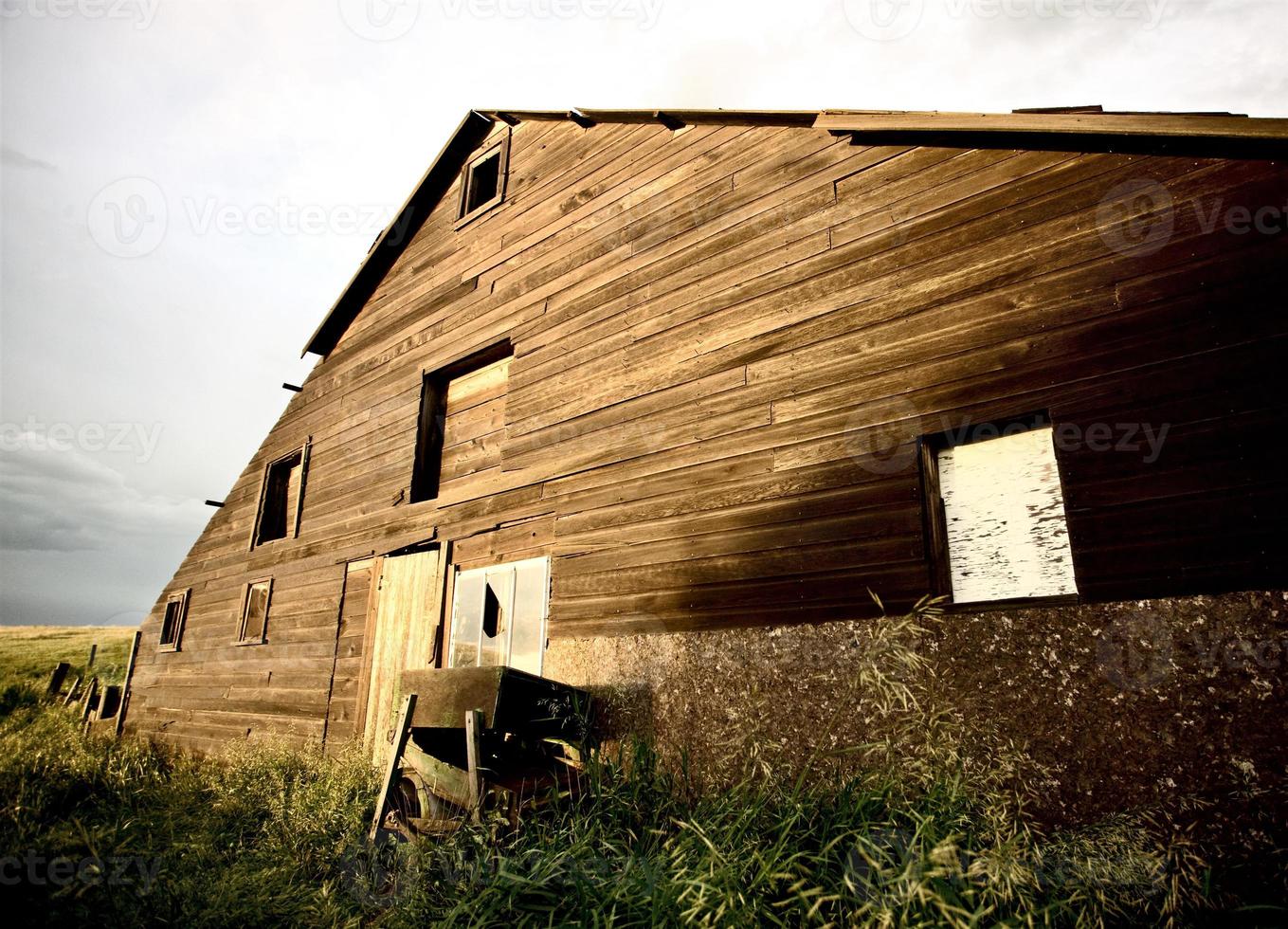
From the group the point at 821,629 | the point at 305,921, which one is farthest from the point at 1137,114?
the point at 305,921

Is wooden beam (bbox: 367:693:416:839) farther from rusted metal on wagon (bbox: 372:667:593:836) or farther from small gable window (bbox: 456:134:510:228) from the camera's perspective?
small gable window (bbox: 456:134:510:228)

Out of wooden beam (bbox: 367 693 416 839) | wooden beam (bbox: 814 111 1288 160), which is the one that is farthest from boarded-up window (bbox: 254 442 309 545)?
wooden beam (bbox: 814 111 1288 160)

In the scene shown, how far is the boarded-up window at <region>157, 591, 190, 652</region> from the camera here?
1402 cm

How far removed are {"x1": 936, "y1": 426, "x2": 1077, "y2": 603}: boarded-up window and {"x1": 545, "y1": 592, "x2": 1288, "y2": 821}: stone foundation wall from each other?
0.26 meters

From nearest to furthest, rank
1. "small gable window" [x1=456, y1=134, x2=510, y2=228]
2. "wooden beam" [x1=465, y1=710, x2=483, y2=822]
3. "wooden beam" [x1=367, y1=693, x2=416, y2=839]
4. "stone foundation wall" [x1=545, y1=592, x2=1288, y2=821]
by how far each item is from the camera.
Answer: "stone foundation wall" [x1=545, y1=592, x2=1288, y2=821], "wooden beam" [x1=465, y1=710, x2=483, y2=822], "wooden beam" [x1=367, y1=693, x2=416, y2=839], "small gable window" [x1=456, y1=134, x2=510, y2=228]

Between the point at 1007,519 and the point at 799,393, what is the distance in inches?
71.7

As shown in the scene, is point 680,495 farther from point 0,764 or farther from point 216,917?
point 0,764

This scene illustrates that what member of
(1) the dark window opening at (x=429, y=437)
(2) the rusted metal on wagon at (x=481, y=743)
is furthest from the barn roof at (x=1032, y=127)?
(2) the rusted metal on wagon at (x=481, y=743)

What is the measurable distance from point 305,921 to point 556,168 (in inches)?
312

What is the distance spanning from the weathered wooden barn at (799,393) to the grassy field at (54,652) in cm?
1632

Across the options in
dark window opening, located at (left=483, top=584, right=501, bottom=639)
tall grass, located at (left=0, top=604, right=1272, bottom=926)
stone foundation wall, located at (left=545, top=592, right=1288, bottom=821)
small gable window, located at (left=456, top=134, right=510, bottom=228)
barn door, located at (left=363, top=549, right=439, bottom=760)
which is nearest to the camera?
tall grass, located at (left=0, top=604, right=1272, bottom=926)

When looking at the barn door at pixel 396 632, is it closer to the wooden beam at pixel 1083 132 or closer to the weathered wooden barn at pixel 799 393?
the weathered wooden barn at pixel 799 393

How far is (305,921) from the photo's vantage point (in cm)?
420

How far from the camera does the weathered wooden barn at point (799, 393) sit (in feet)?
14.4
